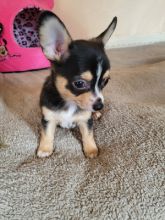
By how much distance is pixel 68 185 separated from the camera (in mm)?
1321

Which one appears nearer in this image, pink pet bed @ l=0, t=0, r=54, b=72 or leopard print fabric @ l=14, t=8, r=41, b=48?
pink pet bed @ l=0, t=0, r=54, b=72

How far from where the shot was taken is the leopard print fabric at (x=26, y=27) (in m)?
2.47

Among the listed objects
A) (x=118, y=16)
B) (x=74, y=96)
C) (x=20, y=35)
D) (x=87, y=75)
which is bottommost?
(x=20, y=35)

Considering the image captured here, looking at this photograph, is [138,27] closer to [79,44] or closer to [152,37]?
[152,37]

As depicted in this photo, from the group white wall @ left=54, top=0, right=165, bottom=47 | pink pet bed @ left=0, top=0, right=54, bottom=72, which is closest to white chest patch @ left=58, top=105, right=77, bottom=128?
pink pet bed @ left=0, top=0, right=54, bottom=72

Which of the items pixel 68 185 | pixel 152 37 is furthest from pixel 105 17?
pixel 68 185

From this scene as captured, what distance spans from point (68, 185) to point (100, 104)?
359 millimetres

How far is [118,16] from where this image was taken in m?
2.84

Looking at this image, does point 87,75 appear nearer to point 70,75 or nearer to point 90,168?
point 70,75

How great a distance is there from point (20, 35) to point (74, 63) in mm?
1341

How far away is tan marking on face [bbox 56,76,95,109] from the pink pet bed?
1.15 m

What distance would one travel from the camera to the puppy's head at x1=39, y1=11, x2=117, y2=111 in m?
1.24

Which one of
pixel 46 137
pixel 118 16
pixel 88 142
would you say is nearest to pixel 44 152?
pixel 46 137

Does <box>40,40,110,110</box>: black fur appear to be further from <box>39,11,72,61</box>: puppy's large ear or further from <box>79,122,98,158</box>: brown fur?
<box>79,122,98,158</box>: brown fur
